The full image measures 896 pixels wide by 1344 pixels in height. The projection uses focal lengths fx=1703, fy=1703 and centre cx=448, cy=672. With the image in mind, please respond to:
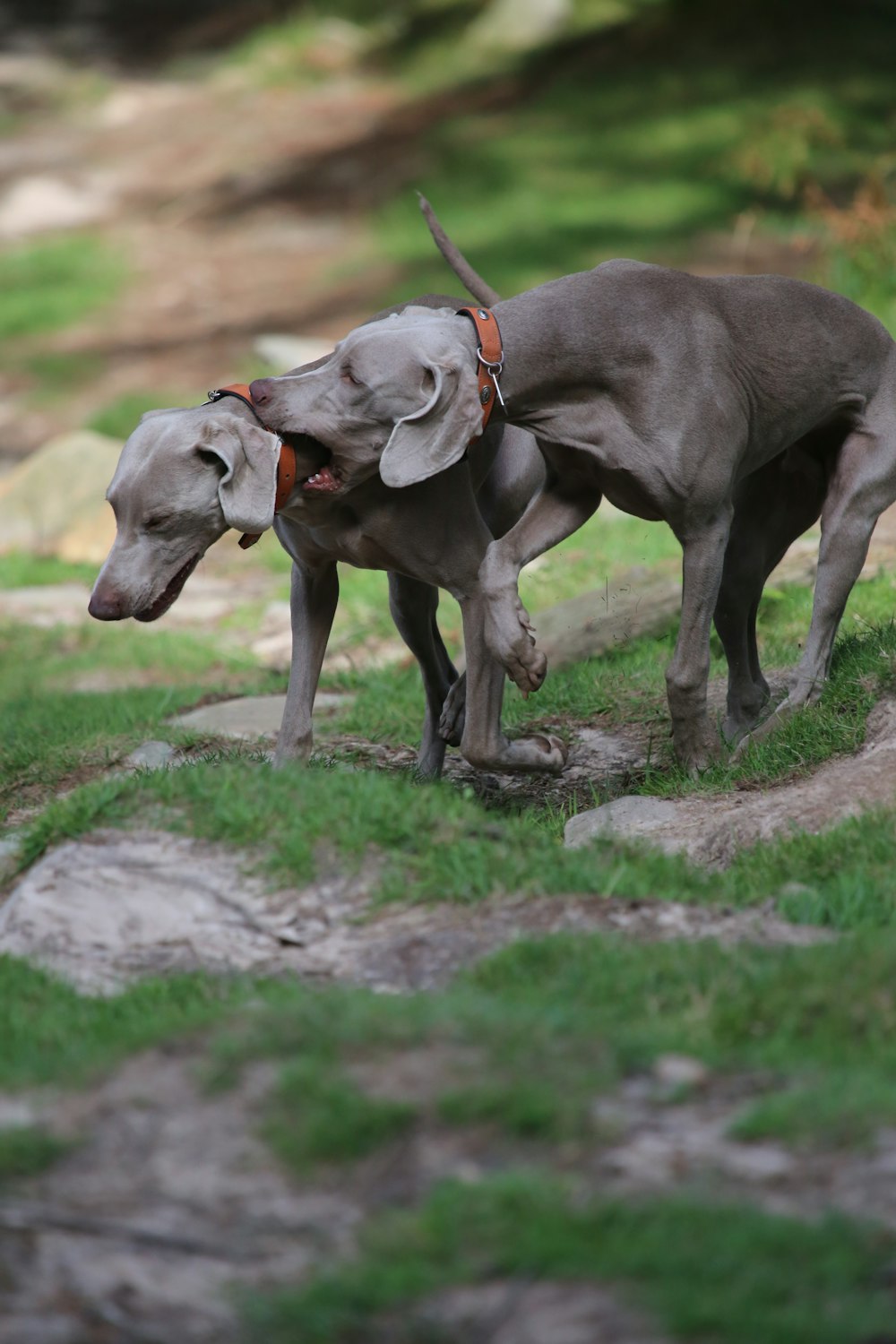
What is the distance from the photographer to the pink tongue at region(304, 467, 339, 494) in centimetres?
491

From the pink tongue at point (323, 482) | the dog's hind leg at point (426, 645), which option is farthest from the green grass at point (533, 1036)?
the dog's hind leg at point (426, 645)

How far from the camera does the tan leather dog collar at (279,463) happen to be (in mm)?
4789

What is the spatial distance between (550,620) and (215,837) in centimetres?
354

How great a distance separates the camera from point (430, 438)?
4.79m

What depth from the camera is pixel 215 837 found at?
13.9ft

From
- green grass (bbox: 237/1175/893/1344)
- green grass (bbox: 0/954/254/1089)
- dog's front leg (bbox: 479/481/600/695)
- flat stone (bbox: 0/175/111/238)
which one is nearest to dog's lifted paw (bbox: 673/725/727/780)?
dog's front leg (bbox: 479/481/600/695)

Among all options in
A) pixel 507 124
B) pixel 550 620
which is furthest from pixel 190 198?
pixel 550 620

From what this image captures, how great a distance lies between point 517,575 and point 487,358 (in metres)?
0.66

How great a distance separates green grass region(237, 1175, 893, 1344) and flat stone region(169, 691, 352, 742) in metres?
3.78

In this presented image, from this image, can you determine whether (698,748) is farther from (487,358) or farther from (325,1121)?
(325,1121)

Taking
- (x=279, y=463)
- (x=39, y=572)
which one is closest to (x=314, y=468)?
(x=279, y=463)

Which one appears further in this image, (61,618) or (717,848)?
(61,618)

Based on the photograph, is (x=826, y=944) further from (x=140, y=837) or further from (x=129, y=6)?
(x=129, y=6)

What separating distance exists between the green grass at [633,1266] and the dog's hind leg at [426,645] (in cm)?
342
